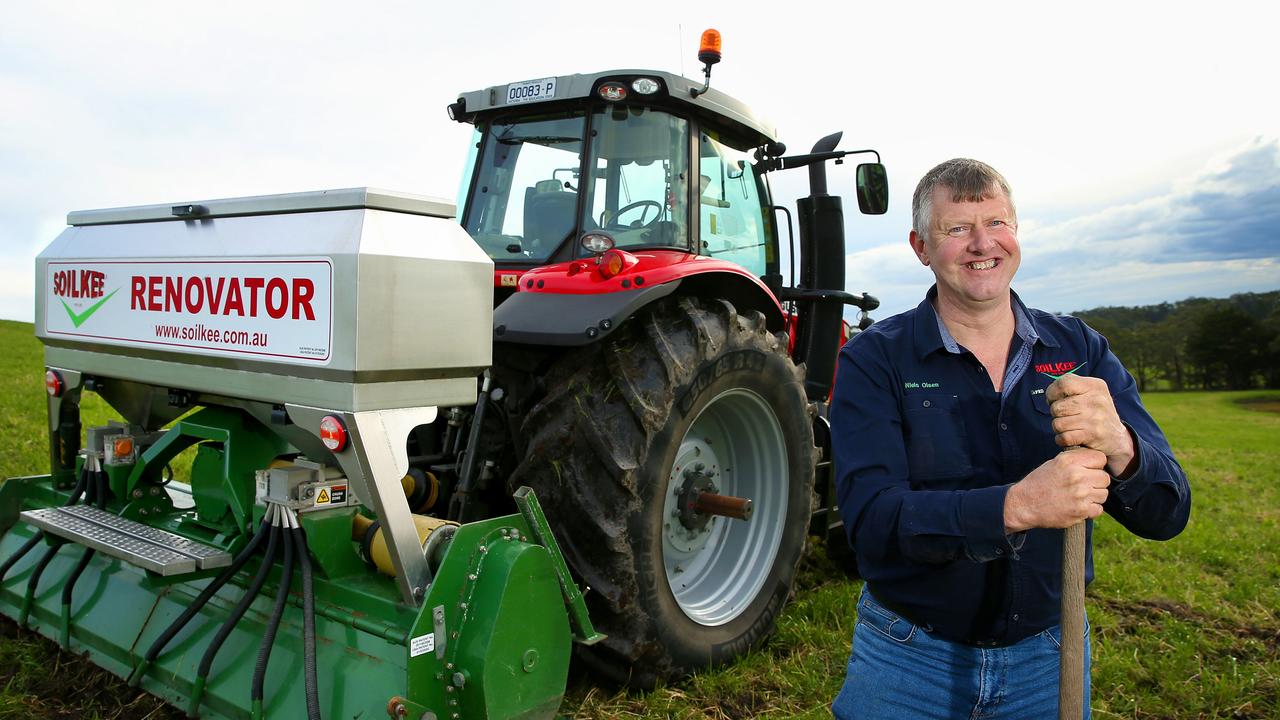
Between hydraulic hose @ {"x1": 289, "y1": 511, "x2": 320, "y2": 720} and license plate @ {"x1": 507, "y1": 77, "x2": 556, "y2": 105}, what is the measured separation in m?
2.19

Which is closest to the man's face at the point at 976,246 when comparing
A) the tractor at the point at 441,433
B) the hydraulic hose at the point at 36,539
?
the tractor at the point at 441,433

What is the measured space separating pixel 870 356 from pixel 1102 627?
2949mm

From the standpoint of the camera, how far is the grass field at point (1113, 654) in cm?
313

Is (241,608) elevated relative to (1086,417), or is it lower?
lower

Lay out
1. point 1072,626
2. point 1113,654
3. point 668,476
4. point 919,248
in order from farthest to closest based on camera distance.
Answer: point 1113,654 → point 668,476 → point 919,248 → point 1072,626

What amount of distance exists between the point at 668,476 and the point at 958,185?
5.11ft

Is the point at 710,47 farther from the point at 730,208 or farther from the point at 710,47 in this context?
the point at 730,208

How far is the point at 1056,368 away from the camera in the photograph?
1.98 m

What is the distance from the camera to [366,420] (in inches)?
91.7

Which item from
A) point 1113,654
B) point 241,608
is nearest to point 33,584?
point 241,608

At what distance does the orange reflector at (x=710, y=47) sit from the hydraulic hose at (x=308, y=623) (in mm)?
2648

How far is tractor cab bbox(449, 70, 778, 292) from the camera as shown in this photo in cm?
384

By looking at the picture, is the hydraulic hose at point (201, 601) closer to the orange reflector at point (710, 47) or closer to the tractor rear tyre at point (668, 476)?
the tractor rear tyre at point (668, 476)

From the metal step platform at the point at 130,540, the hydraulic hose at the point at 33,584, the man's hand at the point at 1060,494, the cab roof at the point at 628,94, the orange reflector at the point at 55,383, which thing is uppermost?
the cab roof at the point at 628,94
